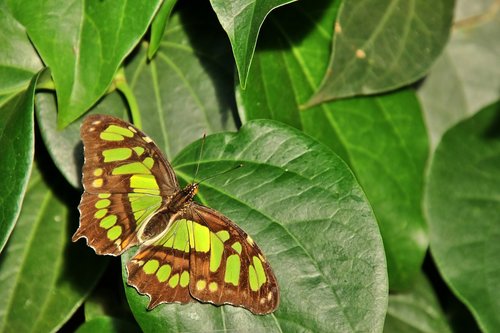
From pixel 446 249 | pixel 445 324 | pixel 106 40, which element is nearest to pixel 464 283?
pixel 446 249

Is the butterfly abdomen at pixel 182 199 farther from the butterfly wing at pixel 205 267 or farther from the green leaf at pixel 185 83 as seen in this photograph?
the green leaf at pixel 185 83

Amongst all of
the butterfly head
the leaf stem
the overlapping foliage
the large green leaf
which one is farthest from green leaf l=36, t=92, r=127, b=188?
the large green leaf

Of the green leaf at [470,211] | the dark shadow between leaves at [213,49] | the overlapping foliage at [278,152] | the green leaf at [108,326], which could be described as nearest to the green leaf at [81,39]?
the overlapping foliage at [278,152]

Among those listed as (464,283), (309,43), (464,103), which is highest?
(309,43)

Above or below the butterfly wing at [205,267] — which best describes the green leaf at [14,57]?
above

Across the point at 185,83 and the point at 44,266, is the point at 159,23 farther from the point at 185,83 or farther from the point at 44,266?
the point at 44,266

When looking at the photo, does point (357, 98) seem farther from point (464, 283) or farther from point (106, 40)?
point (106, 40)

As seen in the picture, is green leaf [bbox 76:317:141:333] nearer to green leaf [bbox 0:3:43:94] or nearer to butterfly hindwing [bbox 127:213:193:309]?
butterfly hindwing [bbox 127:213:193:309]
